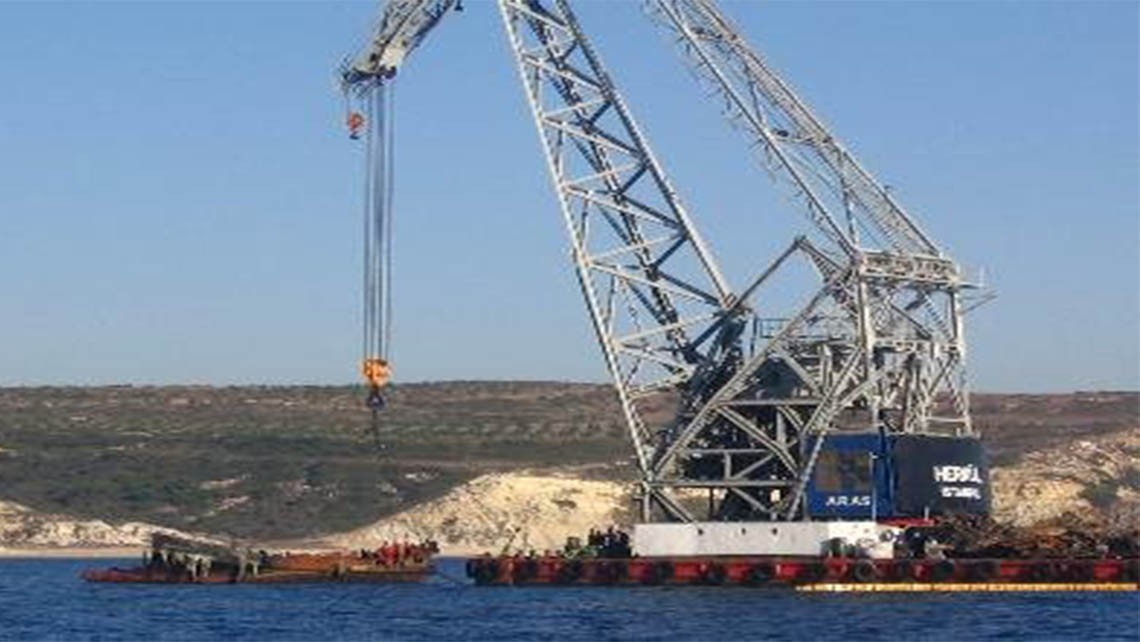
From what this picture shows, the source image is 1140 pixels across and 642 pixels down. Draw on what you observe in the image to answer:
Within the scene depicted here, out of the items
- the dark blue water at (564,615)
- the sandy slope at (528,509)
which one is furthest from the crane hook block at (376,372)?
the sandy slope at (528,509)

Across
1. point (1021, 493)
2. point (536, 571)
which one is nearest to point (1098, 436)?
point (1021, 493)

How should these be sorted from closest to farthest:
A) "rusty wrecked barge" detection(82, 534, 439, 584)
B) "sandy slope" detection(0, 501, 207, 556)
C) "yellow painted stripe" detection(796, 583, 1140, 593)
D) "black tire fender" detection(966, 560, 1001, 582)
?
"yellow painted stripe" detection(796, 583, 1140, 593) < "black tire fender" detection(966, 560, 1001, 582) < "rusty wrecked barge" detection(82, 534, 439, 584) < "sandy slope" detection(0, 501, 207, 556)

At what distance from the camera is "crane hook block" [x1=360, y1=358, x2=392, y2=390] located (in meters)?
97.2

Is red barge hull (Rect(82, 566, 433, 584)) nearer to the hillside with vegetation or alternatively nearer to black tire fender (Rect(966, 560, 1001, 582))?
black tire fender (Rect(966, 560, 1001, 582))

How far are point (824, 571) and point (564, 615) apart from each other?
39.9ft

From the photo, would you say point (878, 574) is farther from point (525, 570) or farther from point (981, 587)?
point (525, 570)

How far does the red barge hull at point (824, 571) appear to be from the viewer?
88750mm

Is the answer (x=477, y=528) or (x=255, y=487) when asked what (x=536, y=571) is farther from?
(x=255, y=487)

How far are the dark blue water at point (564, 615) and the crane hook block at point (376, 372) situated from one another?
7605mm

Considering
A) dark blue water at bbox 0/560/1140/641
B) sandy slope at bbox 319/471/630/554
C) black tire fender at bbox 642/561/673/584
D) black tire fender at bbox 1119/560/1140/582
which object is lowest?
dark blue water at bbox 0/560/1140/641

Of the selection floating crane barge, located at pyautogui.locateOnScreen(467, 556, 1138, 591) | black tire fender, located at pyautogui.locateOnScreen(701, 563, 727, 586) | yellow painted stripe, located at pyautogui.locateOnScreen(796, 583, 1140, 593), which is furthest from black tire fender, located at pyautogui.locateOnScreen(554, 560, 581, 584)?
yellow painted stripe, located at pyautogui.locateOnScreen(796, 583, 1140, 593)

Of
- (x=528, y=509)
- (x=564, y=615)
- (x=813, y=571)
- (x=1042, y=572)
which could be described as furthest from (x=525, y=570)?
(x=528, y=509)

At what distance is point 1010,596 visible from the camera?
284ft

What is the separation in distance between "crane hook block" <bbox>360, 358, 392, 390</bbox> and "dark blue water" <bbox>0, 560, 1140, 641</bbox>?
7.61 meters
